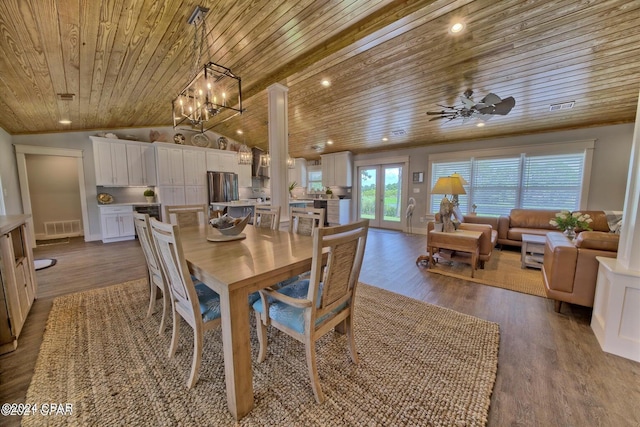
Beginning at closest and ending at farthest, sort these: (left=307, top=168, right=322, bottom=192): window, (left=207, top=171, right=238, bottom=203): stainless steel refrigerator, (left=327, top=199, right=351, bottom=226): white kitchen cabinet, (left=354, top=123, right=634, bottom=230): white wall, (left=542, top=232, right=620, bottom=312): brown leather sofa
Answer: (left=542, top=232, right=620, bottom=312): brown leather sofa, (left=354, top=123, right=634, bottom=230): white wall, (left=207, top=171, right=238, bottom=203): stainless steel refrigerator, (left=327, top=199, right=351, bottom=226): white kitchen cabinet, (left=307, top=168, right=322, bottom=192): window

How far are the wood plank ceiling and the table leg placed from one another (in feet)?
7.66

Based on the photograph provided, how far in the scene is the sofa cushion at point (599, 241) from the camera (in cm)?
212

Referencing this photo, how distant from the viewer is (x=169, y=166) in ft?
19.2

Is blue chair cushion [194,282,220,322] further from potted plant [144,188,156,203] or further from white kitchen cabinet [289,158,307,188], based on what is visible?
white kitchen cabinet [289,158,307,188]

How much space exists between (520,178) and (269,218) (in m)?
5.59

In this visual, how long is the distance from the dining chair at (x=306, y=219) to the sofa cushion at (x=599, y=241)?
97.1 inches

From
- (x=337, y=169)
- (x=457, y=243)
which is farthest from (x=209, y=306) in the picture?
(x=337, y=169)

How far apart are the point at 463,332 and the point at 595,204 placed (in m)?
4.98

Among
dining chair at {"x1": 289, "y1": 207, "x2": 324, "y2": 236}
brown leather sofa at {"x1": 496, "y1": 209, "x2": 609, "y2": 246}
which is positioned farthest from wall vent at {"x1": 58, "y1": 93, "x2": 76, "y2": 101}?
brown leather sofa at {"x1": 496, "y1": 209, "x2": 609, "y2": 246}

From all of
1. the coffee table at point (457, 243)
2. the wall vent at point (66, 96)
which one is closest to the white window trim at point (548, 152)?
the coffee table at point (457, 243)

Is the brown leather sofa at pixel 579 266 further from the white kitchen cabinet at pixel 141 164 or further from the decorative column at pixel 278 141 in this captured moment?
the white kitchen cabinet at pixel 141 164

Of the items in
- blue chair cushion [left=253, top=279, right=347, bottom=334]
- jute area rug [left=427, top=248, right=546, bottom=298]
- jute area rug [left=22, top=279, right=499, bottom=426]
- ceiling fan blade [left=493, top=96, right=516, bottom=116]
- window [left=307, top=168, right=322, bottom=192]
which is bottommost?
jute area rug [left=22, top=279, right=499, bottom=426]

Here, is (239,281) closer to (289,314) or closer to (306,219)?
→ (289,314)

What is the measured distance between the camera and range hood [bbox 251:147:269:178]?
24.6 ft
